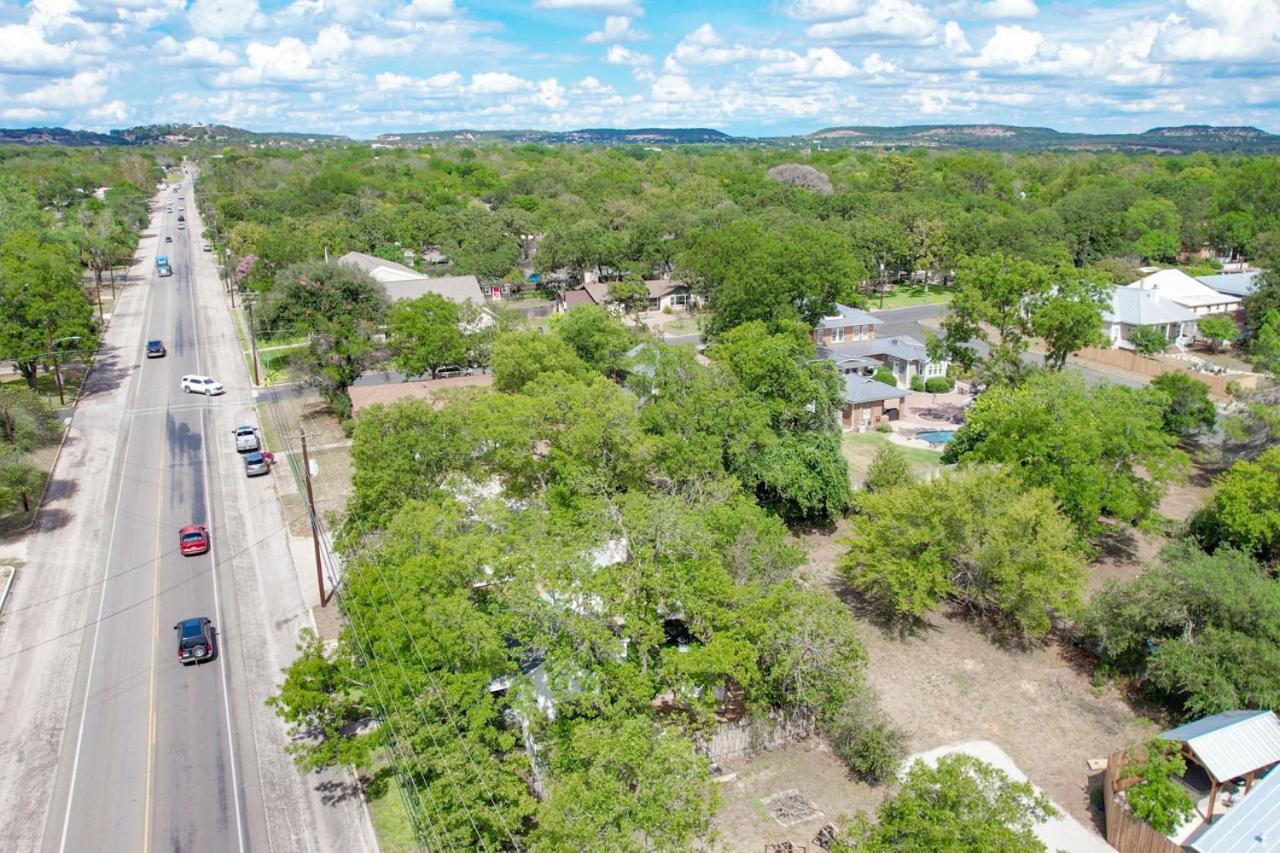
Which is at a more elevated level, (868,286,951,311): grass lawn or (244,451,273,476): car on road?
(868,286,951,311): grass lawn

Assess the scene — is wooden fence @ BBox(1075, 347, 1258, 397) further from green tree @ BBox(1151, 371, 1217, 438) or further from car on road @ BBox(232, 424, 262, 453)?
car on road @ BBox(232, 424, 262, 453)

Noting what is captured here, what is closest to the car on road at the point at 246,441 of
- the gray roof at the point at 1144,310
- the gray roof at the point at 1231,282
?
the gray roof at the point at 1144,310

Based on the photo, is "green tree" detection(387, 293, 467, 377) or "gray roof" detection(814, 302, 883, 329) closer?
"green tree" detection(387, 293, 467, 377)

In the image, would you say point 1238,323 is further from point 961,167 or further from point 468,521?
point 961,167

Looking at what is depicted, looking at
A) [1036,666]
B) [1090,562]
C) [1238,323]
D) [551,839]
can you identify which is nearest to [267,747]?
[551,839]

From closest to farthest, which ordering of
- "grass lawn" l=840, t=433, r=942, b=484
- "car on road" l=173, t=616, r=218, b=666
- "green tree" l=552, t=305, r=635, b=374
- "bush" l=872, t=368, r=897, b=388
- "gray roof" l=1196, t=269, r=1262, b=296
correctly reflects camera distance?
1. "car on road" l=173, t=616, r=218, b=666
2. "grass lawn" l=840, t=433, r=942, b=484
3. "green tree" l=552, t=305, r=635, b=374
4. "bush" l=872, t=368, r=897, b=388
5. "gray roof" l=1196, t=269, r=1262, b=296

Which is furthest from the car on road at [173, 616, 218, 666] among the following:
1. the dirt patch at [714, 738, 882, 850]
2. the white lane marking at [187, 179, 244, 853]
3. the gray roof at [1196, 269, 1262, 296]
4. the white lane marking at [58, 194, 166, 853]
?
the gray roof at [1196, 269, 1262, 296]
